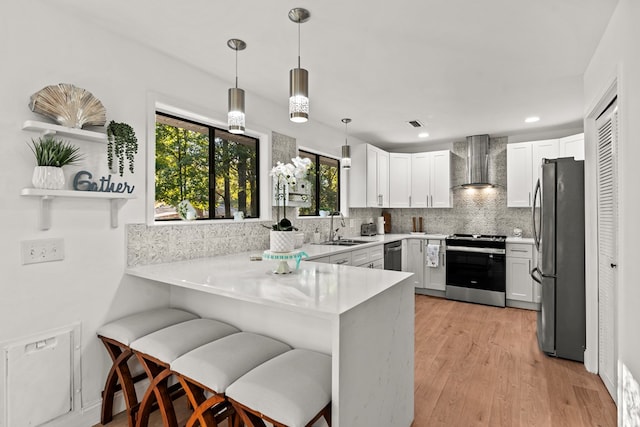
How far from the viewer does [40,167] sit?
1.74 m

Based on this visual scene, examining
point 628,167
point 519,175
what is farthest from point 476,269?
point 628,167

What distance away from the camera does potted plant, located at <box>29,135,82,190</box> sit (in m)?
1.74

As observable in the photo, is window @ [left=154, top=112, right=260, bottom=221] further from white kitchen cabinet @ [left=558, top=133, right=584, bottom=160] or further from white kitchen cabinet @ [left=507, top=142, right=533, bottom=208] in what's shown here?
white kitchen cabinet @ [left=558, top=133, right=584, bottom=160]

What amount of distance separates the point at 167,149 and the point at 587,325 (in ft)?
12.3

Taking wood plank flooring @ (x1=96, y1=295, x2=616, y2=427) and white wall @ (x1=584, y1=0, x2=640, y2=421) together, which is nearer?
white wall @ (x1=584, y1=0, x2=640, y2=421)

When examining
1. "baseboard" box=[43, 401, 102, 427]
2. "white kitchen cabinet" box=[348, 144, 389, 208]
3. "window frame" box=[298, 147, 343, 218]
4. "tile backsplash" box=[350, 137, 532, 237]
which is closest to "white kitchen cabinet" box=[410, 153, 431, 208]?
"tile backsplash" box=[350, 137, 532, 237]

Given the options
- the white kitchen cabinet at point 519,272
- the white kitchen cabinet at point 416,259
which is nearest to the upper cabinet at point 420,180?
the white kitchen cabinet at point 416,259

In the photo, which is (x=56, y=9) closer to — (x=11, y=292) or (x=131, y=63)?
(x=131, y=63)

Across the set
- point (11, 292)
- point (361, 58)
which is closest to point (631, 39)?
point (361, 58)

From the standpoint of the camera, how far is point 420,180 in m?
5.50

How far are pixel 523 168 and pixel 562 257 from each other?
2202 mm

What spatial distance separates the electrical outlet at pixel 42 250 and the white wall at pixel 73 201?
3cm

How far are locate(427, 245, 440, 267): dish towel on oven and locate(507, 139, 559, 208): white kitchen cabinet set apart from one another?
119 cm

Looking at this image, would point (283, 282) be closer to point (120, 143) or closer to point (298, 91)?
→ point (298, 91)
